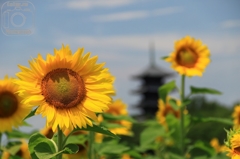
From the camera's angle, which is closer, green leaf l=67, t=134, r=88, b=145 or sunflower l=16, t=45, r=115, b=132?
sunflower l=16, t=45, r=115, b=132

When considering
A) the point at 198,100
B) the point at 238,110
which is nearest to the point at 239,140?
the point at 238,110

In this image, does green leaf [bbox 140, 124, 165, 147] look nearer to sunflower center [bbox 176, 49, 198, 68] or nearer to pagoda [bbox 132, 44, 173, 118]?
sunflower center [bbox 176, 49, 198, 68]

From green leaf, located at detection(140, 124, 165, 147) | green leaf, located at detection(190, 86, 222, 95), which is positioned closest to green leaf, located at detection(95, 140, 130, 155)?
green leaf, located at detection(140, 124, 165, 147)

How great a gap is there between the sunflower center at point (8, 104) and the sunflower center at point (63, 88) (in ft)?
3.17

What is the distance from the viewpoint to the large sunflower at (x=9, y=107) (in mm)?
2961

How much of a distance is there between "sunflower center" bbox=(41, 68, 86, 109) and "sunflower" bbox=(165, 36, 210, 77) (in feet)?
6.21

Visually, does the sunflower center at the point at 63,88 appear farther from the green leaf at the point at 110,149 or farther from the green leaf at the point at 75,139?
the green leaf at the point at 110,149

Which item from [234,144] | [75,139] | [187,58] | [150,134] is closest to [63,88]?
[234,144]

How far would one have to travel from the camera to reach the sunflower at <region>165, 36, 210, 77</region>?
3933mm

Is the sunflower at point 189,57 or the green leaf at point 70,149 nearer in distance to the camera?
the green leaf at point 70,149

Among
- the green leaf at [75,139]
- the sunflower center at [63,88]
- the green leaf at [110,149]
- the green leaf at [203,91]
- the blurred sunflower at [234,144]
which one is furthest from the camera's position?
the green leaf at [203,91]

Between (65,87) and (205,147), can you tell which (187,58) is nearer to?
(205,147)

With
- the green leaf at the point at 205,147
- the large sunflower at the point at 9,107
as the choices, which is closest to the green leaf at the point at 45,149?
the large sunflower at the point at 9,107

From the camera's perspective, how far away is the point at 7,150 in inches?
119
